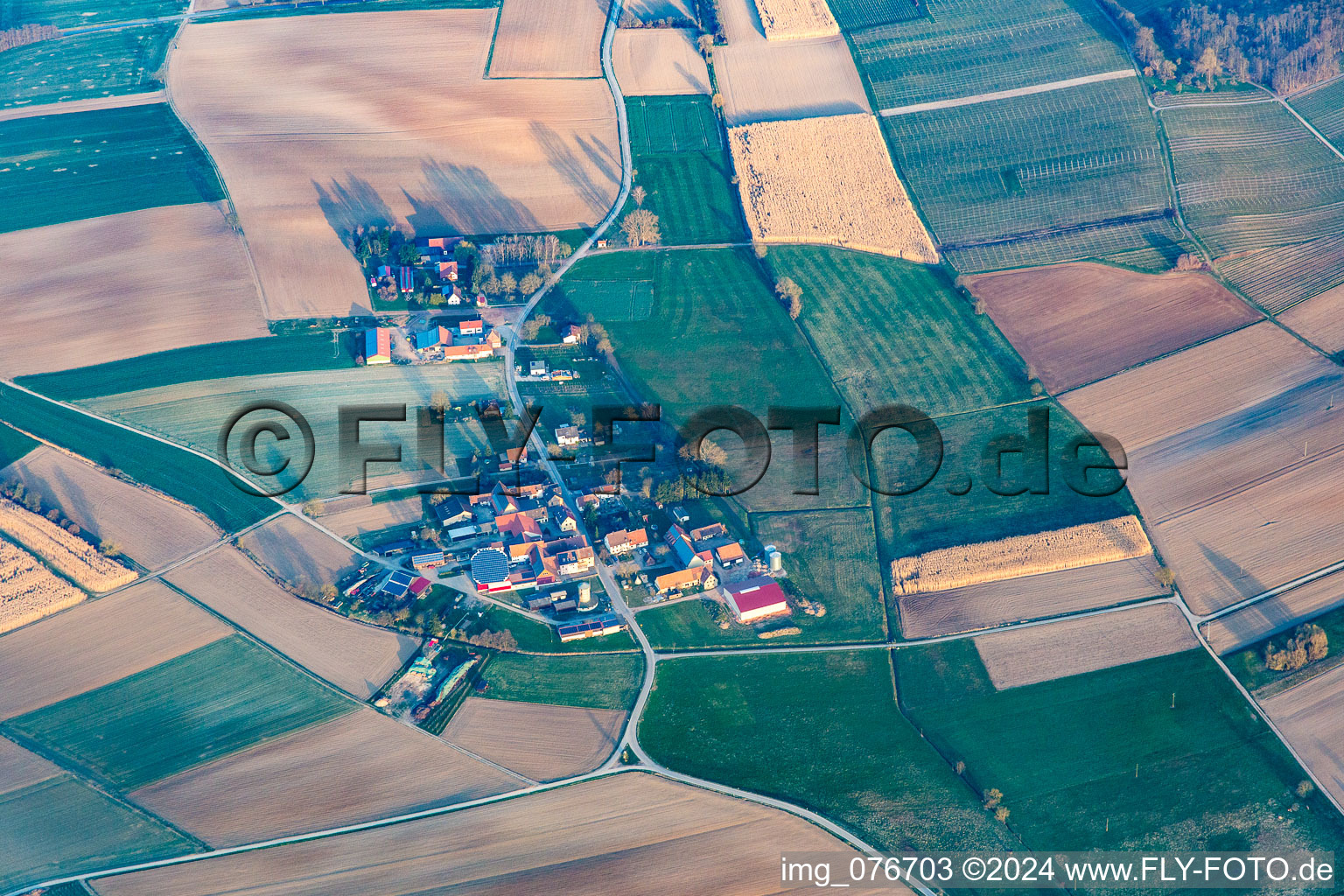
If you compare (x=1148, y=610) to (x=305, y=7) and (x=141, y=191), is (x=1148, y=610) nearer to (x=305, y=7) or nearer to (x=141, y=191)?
(x=141, y=191)

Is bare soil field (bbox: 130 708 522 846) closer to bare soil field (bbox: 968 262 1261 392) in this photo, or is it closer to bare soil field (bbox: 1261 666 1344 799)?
bare soil field (bbox: 1261 666 1344 799)

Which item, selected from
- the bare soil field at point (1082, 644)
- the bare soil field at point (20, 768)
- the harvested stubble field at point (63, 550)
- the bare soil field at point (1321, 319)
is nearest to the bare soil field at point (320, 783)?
the bare soil field at point (20, 768)

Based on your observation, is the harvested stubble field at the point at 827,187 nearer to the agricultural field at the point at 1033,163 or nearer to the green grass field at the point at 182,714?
the agricultural field at the point at 1033,163

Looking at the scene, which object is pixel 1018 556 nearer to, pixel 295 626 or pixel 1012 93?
pixel 295 626

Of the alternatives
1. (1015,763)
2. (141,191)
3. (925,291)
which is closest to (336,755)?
(1015,763)

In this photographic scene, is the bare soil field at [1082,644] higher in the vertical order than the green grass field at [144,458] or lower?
lower
